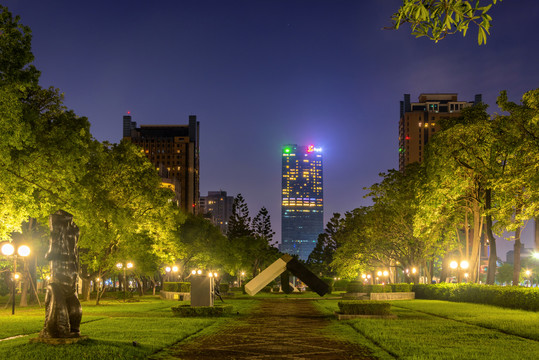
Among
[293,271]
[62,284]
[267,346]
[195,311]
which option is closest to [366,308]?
[293,271]

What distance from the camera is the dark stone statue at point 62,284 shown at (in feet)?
40.9

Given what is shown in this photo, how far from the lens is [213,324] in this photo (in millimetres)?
20906

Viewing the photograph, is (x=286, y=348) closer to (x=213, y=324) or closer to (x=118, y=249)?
(x=213, y=324)

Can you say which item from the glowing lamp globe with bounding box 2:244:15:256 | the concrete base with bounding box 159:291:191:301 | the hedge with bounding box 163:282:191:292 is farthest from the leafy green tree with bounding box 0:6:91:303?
the hedge with bounding box 163:282:191:292

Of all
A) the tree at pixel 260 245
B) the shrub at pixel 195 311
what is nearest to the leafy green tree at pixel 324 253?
the tree at pixel 260 245

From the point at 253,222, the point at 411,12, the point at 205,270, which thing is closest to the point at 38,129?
the point at 411,12

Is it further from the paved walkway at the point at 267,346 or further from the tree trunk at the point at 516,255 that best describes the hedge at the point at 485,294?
the paved walkway at the point at 267,346

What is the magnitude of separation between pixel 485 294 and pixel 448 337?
815 inches

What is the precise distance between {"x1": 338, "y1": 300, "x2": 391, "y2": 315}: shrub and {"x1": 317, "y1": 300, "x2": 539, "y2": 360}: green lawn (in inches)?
38.7

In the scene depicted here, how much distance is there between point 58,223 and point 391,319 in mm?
15098

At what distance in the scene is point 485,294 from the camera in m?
34.5

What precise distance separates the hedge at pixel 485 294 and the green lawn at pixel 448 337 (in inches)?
254

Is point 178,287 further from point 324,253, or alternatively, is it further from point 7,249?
point 324,253

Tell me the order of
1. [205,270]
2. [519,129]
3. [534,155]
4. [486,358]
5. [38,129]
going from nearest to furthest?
[486,358], [38,129], [534,155], [519,129], [205,270]
